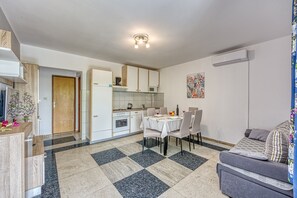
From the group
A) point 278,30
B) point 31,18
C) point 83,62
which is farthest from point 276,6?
point 83,62

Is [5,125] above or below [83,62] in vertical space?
below

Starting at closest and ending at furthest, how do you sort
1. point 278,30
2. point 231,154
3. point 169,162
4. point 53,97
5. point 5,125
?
1. point 5,125
2. point 231,154
3. point 278,30
4. point 169,162
5. point 53,97

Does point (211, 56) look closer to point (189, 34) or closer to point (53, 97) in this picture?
point (189, 34)

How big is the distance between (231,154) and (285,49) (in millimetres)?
2583

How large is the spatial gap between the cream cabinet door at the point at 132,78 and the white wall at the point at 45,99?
Result: 255cm

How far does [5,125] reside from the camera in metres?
1.52

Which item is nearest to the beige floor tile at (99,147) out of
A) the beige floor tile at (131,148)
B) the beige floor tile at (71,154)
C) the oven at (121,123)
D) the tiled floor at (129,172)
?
the tiled floor at (129,172)

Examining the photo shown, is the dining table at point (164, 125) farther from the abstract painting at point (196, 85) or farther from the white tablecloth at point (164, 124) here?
the abstract painting at point (196, 85)

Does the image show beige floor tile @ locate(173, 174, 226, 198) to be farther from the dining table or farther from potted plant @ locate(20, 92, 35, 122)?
potted plant @ locate(20, 92, 35, 122)

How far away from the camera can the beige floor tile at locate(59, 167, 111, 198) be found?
1.71 m

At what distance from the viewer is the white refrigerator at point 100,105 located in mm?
3566

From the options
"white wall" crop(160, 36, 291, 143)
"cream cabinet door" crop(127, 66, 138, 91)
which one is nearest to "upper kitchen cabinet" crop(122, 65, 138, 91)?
"cream cabinet door" crop(127, 66, 138, 91)

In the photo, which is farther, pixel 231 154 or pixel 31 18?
pixel 31 18

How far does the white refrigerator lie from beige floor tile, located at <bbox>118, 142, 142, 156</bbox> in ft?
2.64
